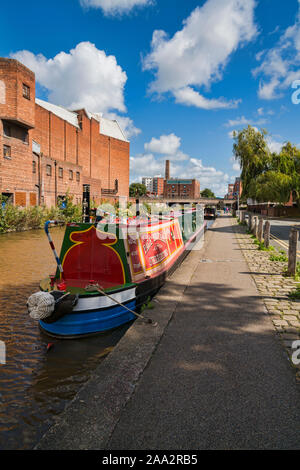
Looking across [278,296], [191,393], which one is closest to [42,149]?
[278,296]

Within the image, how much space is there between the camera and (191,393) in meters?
2.88

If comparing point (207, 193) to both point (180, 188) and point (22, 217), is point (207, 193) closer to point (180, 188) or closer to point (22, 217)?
point (180, 188)

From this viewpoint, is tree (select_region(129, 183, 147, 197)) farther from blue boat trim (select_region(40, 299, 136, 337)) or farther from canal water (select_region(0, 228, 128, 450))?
blue boat trim (select_region(40, 299, 136, 337))

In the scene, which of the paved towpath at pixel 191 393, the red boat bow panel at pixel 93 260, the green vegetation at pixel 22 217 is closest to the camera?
the paved towpath at pixel 191 393

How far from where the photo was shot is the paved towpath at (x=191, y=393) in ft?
7.64

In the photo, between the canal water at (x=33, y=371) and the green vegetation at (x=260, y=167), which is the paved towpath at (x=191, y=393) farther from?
the green vegetation at (x=260, y=167)

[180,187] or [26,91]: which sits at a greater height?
[180,187]

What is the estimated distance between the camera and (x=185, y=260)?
10430mm

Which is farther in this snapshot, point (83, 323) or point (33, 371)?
point (83, 323)

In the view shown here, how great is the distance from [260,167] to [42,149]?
98.4 ft

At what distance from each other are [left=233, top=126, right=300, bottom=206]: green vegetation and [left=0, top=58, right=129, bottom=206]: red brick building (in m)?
19.3

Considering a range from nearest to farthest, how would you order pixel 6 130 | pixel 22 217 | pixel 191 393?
1. pixel 191 393
2. pixel 22 217
3. pixel 6 130

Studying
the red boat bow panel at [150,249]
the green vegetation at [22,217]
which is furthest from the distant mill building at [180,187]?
the red boat bow panel at [150,249]

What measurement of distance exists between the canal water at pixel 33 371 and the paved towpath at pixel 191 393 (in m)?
0.78
